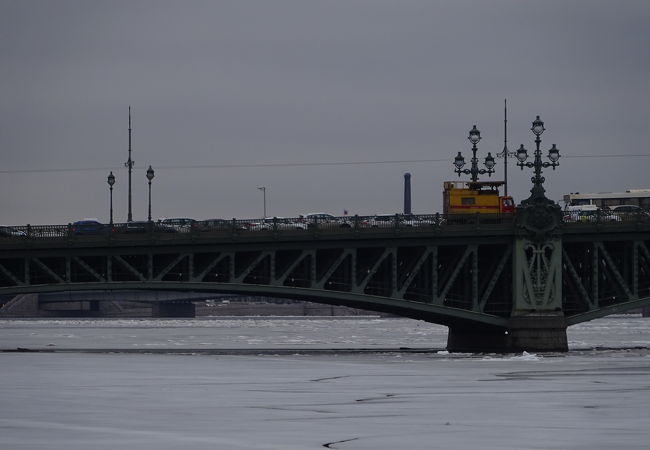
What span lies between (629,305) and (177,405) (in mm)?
45661

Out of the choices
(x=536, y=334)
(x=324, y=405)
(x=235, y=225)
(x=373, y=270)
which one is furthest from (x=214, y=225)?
(x=324, y=405)

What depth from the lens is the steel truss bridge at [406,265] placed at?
8131cm

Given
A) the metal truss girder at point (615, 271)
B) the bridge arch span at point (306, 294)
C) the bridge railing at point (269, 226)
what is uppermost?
the bridge railing at point (269, 226)

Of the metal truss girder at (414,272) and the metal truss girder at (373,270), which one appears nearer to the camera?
the metal truss girder at (373,270)

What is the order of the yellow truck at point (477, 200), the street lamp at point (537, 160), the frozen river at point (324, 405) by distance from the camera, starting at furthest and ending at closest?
the yellow truck at point (477, 200), the street lamp at point (537, 160), the frozen river at point (324, 405)

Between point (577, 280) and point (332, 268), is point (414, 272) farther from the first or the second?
point (577, 280)

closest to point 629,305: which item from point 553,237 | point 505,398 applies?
point 553,237

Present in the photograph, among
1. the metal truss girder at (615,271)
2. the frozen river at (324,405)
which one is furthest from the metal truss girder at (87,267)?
the metal truss girder at (615,271)

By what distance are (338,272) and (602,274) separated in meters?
14.9

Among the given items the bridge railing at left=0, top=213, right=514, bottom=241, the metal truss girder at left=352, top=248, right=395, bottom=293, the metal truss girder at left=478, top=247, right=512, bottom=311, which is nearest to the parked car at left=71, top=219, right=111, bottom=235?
the bridge railing at left=0, top=213, right=514, bottom=241

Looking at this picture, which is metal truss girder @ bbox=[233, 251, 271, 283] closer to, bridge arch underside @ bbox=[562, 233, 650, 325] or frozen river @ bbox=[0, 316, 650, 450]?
frozen river @ bbox=[0, 316, 650, 450]

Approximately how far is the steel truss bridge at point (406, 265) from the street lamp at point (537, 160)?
209cm

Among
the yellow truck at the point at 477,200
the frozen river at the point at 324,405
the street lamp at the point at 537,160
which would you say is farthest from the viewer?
the yellow truck at the point at 477,200

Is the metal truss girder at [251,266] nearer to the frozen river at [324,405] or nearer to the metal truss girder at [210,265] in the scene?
the metal truss girder at [210,265]
